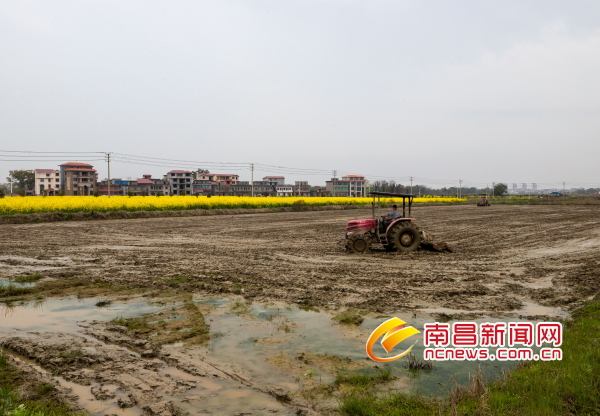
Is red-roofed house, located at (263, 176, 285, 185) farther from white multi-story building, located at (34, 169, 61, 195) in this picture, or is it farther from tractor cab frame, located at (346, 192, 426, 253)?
tractor cab frame, located at (346, 192, 426, 253)

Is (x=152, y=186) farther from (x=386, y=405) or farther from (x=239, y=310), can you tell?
(x=386, y=405)

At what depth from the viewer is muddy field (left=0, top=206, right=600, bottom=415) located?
4422 millimetres

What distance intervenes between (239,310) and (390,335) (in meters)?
2.64

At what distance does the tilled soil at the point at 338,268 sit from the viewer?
312 inches

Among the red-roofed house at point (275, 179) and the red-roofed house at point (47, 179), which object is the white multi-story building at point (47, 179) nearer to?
the red-roofed house at point (47, 179)

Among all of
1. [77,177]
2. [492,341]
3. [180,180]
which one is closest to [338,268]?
[492,341]

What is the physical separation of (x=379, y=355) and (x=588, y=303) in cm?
456

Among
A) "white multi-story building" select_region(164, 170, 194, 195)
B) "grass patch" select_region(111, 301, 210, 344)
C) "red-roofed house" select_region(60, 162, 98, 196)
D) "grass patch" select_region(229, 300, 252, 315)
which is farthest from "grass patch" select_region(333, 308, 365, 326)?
"white multi-story building" select_region(164, 170, 194, 195)

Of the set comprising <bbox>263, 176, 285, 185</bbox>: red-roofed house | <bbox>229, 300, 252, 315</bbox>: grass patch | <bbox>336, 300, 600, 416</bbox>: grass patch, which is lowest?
<bbox>229, 300, 252, 315</bbox>: grass patch

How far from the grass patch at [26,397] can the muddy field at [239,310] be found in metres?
0.16

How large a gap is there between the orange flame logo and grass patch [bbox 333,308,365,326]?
39 cm

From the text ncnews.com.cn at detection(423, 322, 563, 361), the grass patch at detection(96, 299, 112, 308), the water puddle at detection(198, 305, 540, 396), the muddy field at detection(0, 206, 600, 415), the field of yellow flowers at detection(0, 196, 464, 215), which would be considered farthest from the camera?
the field of yellow flowers at detection(0, 196, 464, 215)

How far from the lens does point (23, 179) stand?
368 feet

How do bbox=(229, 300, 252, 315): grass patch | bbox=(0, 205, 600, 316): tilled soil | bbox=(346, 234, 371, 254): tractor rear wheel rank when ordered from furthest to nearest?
bbox=(346, 234, 371, 254): tractor rear wheel
bbox=(0, 205, 600, 316): tilled soil
bbox=(229, 300, 252, 315): grass patch
